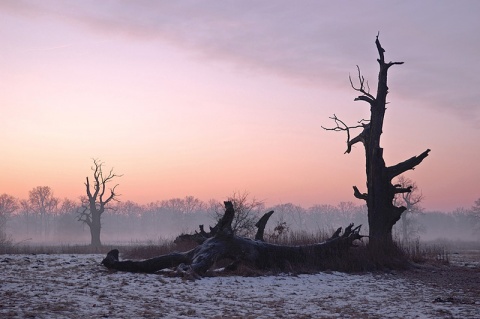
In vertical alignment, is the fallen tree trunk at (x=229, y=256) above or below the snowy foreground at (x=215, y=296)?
above

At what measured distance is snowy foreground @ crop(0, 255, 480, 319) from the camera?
22.6 ft

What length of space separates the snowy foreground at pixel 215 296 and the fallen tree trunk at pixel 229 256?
2.23 feet

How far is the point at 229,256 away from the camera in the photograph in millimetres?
13117

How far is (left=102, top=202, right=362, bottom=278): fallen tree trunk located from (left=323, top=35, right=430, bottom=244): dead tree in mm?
3781

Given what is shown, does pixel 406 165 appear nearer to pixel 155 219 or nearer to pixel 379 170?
pixel 379 170

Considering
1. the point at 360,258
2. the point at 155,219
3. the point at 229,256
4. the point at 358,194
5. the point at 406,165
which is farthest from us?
the point at 155,219

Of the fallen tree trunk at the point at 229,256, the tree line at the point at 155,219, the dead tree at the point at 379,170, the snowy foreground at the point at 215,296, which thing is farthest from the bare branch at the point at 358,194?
the tree line at the point at 155,219

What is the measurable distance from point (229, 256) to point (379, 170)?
801 centimetres

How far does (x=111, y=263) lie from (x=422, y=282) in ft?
26.6

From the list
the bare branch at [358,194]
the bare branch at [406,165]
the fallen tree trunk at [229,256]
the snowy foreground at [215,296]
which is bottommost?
the snowy foreground at [215,296]

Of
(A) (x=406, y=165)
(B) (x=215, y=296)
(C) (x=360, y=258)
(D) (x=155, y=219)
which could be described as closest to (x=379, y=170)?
(A) (x=406, y=165)

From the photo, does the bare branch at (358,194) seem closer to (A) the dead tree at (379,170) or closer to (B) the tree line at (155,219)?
(A) the dead tree at (379,170)

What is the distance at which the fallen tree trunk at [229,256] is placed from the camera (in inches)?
480

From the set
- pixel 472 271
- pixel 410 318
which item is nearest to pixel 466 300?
pixel 410 318
